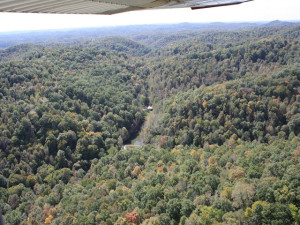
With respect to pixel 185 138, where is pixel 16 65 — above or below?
above

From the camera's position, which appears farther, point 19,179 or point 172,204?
point 19,179

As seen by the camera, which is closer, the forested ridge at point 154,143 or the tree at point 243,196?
the tree at point 243,196

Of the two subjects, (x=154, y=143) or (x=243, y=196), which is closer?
(x=243, y=196)

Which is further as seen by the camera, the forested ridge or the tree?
the forested ridge

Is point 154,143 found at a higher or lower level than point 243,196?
lower

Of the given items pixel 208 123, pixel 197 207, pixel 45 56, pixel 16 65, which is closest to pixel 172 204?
pixel 197 207

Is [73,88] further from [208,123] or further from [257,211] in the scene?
[257,211]

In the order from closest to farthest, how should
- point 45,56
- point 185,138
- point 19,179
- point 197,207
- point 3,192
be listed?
point 197,207 < point 3,192 < point 19,179 < point 185,138 < point 45,56

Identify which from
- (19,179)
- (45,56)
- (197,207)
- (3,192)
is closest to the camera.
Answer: (197,207)
